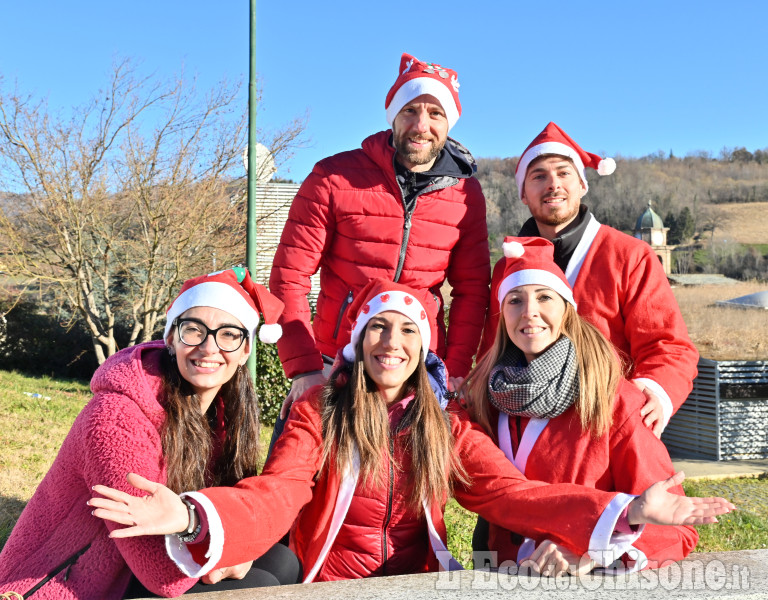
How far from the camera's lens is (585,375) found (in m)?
2.77

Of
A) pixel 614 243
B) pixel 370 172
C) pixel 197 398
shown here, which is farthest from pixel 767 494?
pixel 197 398

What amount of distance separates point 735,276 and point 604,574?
77.3 meters

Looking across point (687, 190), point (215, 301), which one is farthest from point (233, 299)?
point (687, 190)

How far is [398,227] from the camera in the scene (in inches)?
135

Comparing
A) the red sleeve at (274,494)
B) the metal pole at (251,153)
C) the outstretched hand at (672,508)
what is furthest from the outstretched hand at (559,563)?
the metal pole at (251,153)

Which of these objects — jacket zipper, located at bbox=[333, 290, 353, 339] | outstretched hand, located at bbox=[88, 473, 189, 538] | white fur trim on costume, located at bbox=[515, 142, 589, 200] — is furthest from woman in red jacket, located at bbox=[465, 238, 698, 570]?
outstretched hand, located at bbox=[88, 473, 189, 538]

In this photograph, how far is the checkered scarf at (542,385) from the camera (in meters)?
2.72

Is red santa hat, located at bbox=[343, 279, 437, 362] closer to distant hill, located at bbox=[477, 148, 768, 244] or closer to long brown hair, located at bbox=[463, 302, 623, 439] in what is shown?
long brown hair, located at bbox=[463, 302, 623, 439]

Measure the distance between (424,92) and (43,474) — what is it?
5511 mm

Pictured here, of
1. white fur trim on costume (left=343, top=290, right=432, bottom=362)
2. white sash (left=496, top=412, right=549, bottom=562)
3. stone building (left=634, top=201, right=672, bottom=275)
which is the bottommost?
white sash (left=496, top=412, right=549, bottom=562)

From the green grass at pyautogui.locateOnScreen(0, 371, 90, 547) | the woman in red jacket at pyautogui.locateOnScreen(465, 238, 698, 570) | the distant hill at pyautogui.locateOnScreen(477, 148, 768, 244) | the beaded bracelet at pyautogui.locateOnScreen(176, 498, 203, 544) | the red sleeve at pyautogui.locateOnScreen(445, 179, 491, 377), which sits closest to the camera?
the beaded bracelet at pyautogui.locateOnScreen(176, 498, 203, 544)

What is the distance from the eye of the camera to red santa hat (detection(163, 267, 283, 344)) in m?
2.81

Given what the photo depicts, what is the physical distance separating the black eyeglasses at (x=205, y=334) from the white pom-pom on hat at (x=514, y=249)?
1.17 m

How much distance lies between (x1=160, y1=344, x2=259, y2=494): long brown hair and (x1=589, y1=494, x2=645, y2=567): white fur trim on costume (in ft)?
4.25
